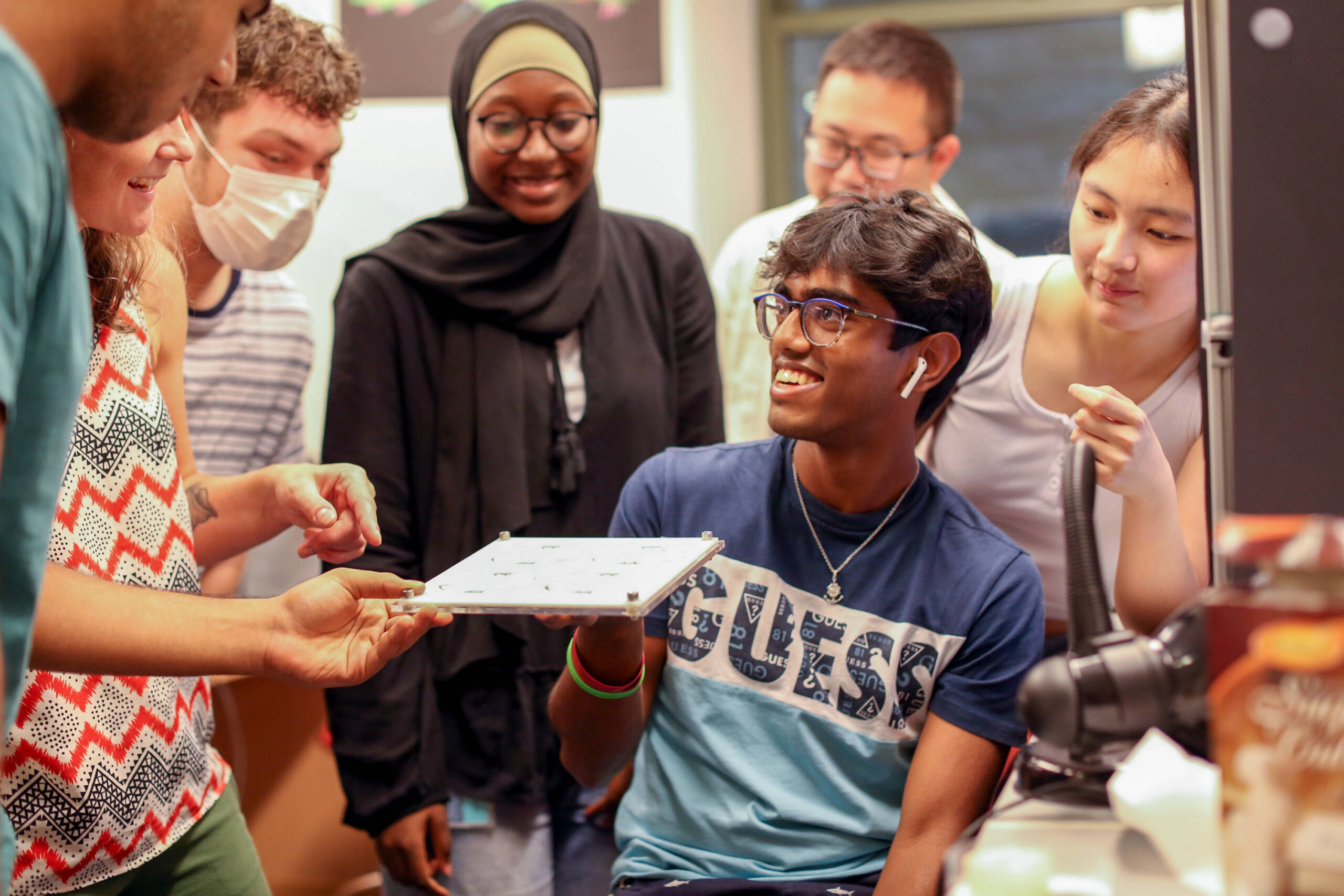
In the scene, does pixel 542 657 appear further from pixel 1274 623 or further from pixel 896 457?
pixel 1274 623

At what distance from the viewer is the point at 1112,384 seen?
1.48 meters

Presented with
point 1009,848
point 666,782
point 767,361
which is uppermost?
point 767,361

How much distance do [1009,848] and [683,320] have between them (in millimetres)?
1367

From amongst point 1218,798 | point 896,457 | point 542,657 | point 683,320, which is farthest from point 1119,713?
point 683,320

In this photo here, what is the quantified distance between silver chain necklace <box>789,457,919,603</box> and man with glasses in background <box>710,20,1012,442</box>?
2.07 feet

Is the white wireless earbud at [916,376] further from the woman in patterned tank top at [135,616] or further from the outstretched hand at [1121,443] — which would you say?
the woman in patterned tank top at [135,616]

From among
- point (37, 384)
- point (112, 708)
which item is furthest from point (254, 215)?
point (37, 384)

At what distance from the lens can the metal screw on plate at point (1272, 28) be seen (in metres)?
0.93

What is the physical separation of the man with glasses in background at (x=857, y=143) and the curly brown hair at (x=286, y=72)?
83 cm

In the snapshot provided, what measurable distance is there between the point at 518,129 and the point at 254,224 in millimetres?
485

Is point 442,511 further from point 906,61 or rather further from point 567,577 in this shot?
point 906,61

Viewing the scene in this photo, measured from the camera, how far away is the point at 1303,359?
0.96m

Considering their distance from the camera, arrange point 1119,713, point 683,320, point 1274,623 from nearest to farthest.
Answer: point 1274,623 → point 1119,713 → point 683,320

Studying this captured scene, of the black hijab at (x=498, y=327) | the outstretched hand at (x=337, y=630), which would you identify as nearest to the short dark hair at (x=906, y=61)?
the black hijab at (x=498, y=327)
